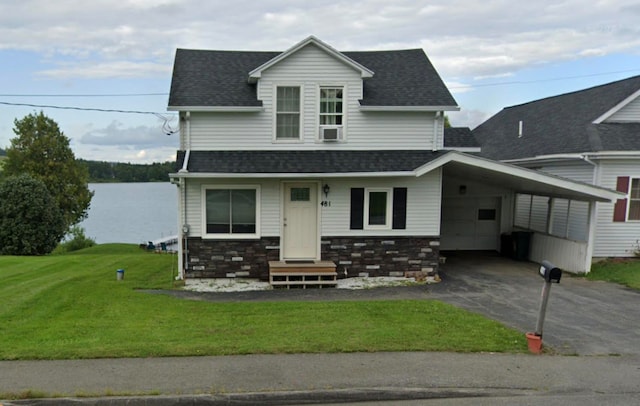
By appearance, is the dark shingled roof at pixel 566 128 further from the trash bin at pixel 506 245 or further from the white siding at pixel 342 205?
the white siding at pixel 342 205

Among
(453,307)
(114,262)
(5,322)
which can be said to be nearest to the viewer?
(5,322)

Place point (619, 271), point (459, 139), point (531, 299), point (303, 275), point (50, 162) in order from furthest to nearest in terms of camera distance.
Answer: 1. point (50, 162)
2. point (459, 139)
3. point (619, 271)
4. point (303, 275)
5. point (531, 299)

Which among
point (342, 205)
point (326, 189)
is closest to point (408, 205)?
point (342, 205)

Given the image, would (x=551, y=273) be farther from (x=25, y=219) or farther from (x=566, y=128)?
(x=25, y=219)

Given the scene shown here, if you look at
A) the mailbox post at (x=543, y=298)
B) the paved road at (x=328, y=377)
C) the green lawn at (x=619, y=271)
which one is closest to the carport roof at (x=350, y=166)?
the green lawn at (x=619, y=271)

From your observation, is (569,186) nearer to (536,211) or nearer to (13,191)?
(536,211)

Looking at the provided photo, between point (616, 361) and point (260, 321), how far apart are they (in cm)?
549

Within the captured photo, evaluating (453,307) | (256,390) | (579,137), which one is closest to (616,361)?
(453,307)

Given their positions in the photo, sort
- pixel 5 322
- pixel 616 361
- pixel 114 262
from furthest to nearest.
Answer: pixel 114 262 < pixel 5 322 < pixel 616 361

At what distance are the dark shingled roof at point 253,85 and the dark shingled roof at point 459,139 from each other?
2.07 metres

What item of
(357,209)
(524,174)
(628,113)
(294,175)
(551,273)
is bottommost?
(551,273)

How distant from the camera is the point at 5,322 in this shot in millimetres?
7699

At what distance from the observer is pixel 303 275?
11086 mm

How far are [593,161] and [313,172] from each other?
368 inches
